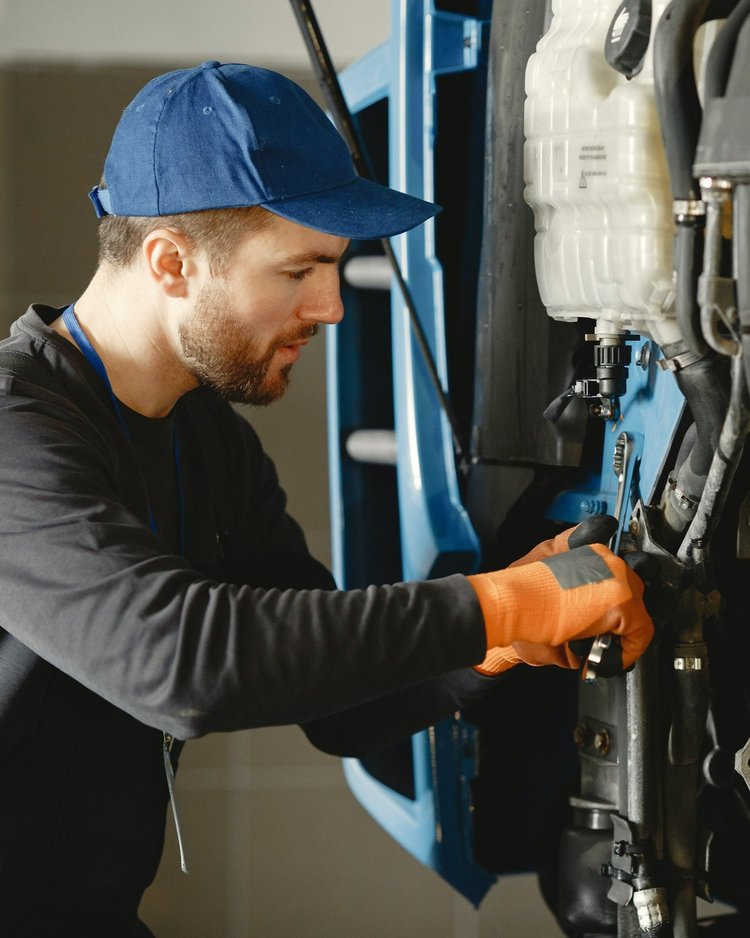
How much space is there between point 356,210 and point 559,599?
45cm

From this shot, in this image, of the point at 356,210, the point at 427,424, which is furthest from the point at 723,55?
the point at 427,424

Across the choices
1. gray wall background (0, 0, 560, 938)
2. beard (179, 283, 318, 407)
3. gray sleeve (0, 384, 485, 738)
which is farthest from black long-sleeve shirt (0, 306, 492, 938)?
gray wall background (0, 0, 560, 938)

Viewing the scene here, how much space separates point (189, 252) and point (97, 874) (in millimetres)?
695

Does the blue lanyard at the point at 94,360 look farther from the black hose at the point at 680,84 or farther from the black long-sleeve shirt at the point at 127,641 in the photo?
the black hose at the point at 680,84

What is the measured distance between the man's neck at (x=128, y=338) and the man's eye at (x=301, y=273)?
156mm

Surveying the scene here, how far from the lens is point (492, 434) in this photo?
53.4 inches

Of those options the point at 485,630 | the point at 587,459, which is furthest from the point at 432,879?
the point at 485,630

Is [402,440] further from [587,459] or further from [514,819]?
[514,819]

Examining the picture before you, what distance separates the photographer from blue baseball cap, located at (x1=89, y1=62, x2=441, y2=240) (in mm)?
1040

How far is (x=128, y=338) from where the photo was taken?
1175 mm

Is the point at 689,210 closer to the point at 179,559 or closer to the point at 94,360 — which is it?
the point at 179,559

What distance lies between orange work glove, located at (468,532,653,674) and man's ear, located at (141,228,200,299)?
460 mm

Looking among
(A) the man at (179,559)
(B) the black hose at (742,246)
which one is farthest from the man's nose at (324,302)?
(B) the black hose at (742,246)

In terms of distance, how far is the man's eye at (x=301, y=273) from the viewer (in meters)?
1.11
